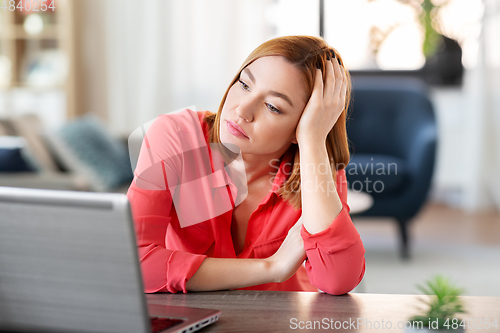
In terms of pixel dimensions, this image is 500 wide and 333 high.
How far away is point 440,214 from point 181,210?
324 centimetres

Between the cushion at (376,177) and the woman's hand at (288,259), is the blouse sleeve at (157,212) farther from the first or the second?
the cushion at (376,177)

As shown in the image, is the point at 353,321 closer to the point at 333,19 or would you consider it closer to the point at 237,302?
the point at 237,302

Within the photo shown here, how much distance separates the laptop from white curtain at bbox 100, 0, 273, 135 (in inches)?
137

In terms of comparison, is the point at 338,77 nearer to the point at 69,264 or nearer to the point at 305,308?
the point at 305,308

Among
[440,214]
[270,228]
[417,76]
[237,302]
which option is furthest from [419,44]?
[237,302]

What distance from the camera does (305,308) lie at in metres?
0.67

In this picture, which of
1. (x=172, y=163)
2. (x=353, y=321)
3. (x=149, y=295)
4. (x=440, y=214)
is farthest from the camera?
(x=440, y=214)

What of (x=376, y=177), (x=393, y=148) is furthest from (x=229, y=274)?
(x=393, y=148)

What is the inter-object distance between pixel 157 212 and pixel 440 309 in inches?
19.5

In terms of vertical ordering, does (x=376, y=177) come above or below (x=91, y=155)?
below

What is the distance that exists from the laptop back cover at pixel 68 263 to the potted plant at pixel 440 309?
0.29 meters

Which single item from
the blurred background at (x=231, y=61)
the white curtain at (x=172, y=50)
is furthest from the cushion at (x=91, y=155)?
the white curtain at (x=172, y=50)

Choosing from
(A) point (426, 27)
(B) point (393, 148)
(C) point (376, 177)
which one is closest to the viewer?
(C) point (376, 177)

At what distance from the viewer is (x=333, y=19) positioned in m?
3.89
